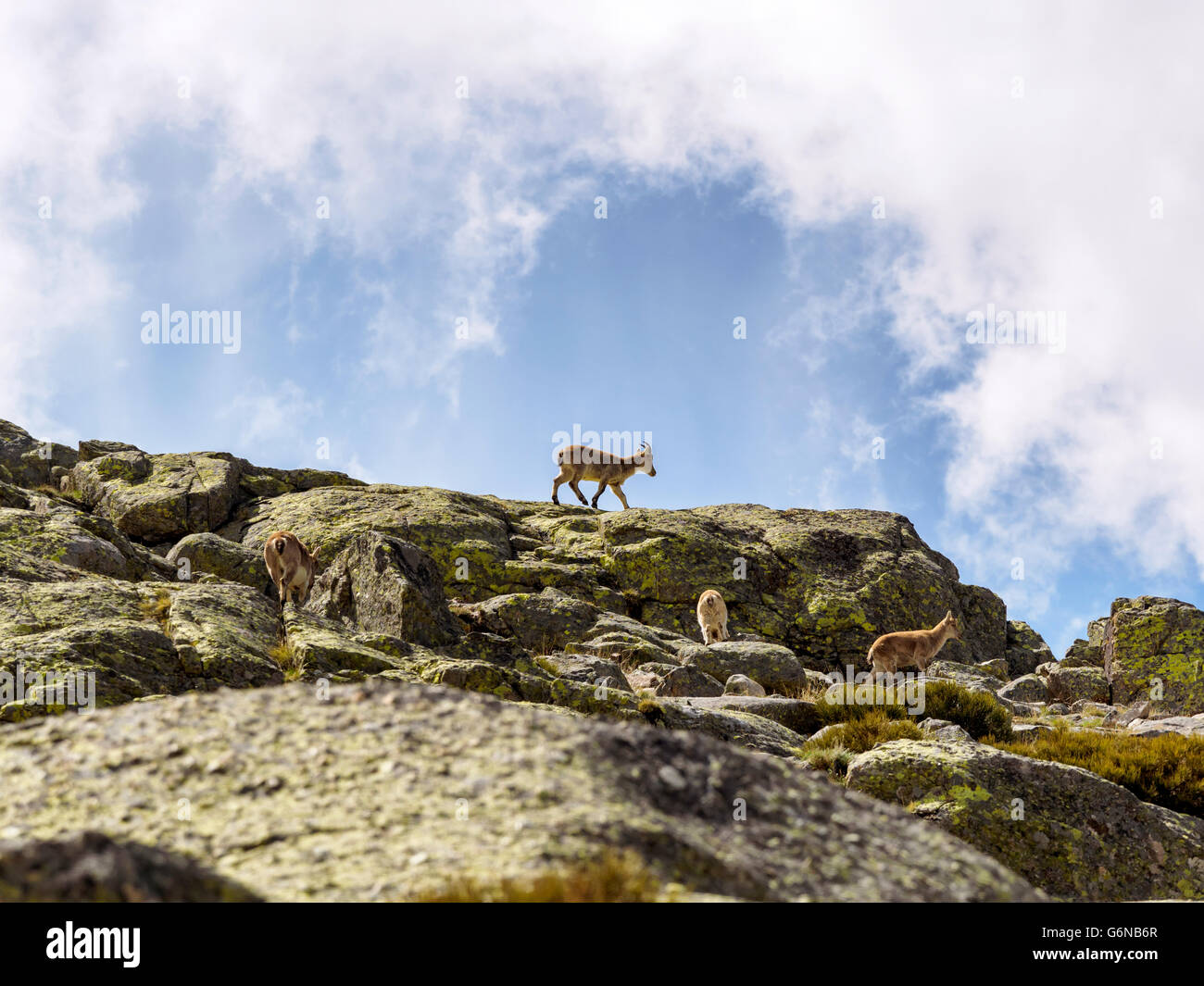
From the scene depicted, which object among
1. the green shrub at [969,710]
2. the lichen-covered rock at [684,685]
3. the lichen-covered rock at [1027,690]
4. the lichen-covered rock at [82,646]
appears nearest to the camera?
the lichen-covered rock at [82,646]

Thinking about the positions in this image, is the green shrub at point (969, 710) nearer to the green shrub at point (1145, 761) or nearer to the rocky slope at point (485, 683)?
the green shrub at point (1145, 761)

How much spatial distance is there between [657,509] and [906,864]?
32.9m

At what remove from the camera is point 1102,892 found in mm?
12164

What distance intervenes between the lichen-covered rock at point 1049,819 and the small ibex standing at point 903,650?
13229 millimetres

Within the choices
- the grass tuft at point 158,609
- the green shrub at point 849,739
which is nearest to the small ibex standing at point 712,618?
the green shrub at point 849,739

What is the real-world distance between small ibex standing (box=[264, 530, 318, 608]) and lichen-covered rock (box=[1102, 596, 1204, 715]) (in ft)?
84.4

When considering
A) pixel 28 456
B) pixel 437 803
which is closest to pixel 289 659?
pixel 437 803

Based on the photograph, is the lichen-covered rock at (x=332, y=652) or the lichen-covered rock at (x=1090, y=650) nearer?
the lichen-covered rock at (x=332, y=652)

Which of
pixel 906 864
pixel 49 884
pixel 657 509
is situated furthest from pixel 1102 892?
pixel 657 509

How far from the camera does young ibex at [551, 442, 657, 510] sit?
4544cm

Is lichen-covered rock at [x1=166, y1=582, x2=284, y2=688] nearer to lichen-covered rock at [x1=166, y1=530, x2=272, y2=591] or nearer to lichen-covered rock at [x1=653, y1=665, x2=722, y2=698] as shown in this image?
lichen-covered rock at [x1=166, y1=530, x2=272, y2=591]

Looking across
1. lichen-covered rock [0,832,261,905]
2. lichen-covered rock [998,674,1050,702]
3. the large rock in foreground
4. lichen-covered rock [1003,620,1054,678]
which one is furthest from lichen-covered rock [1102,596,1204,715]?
lichen-covered rock [0,832,261,905]

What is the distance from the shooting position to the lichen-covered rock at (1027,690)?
28.4m
